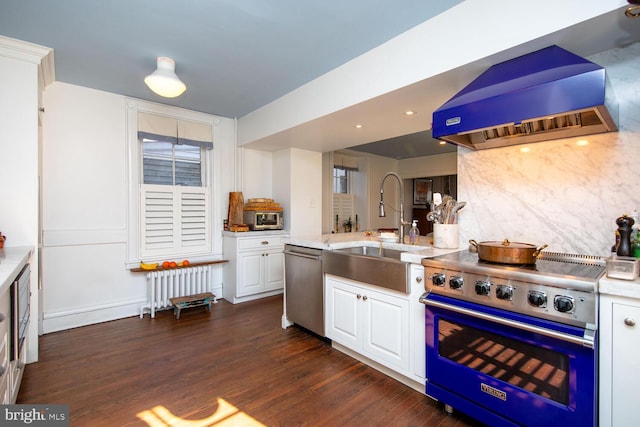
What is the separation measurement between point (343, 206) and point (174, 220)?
345cm

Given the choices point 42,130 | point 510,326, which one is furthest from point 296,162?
point 510,326

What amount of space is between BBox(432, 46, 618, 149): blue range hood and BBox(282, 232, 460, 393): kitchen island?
34.8 inches

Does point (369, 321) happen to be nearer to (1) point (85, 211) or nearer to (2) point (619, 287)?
(2) point (619, 287)

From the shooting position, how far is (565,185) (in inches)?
78.0

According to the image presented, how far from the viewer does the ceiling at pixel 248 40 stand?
77.9 inches

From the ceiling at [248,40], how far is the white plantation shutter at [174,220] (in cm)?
125

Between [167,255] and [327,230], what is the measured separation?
117 inches

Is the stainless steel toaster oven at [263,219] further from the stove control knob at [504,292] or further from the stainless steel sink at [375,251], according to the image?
the stove control knob at [504,292]

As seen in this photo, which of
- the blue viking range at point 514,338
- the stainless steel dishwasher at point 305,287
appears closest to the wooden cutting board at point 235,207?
the stainless steel dishwasher at point 305,287

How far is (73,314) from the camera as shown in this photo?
325cm

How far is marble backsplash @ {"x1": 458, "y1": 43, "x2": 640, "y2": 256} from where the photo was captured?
1750 millimetres

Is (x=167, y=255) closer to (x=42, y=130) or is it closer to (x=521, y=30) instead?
(x=42, y=130)

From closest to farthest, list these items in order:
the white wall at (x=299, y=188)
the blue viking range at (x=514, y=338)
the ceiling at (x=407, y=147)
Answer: the blue viking range at (x=514, y=338) < the white wall at (x=299, y=188) < the ceiling at (x=407, y=147)

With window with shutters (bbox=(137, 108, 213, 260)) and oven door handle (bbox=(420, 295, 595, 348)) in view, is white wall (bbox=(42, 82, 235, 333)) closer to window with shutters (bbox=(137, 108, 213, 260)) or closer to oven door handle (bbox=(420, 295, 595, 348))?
window with shutters (bbox=(137, 108, 213, 260))
